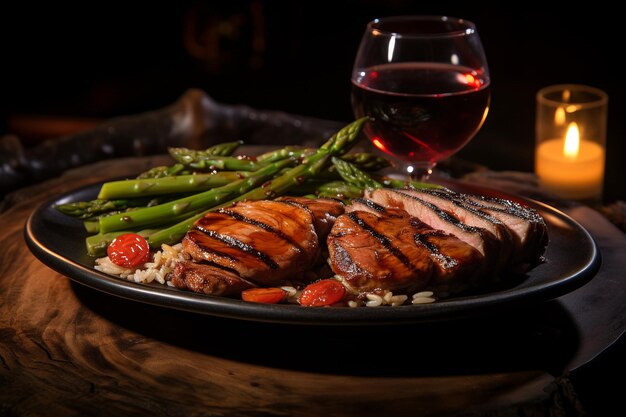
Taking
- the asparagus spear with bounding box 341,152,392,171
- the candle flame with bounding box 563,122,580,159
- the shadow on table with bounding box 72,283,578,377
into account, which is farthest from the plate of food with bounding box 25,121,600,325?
the candle flame with bounding box 563,122,580,159

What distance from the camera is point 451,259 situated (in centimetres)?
272

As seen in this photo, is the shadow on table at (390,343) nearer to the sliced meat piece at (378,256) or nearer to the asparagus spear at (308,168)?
the sliced meat piece at (378,256)

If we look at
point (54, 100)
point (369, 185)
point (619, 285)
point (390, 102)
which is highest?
point (390, 102)

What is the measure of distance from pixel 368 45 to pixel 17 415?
7.17 feet

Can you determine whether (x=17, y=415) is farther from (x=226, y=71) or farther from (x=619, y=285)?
(x=226, y=71)

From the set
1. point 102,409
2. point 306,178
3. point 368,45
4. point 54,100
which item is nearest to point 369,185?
point 306,178

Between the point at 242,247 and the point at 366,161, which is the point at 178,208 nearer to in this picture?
the point at 242,247

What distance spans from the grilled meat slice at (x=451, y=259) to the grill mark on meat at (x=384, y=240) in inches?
3.4

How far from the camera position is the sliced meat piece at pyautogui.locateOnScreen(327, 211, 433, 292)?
2703 mm

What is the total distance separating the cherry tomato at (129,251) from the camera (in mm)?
3113

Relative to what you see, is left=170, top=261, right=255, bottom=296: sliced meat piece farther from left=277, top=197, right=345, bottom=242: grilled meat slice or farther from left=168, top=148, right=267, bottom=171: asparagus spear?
left=168, top=148, right=267, bottom=171: asparagus spear

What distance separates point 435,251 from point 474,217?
0.26 m

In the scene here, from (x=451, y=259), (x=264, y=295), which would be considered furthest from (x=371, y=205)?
(x=264, y=295)

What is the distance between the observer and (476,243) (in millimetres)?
2805
